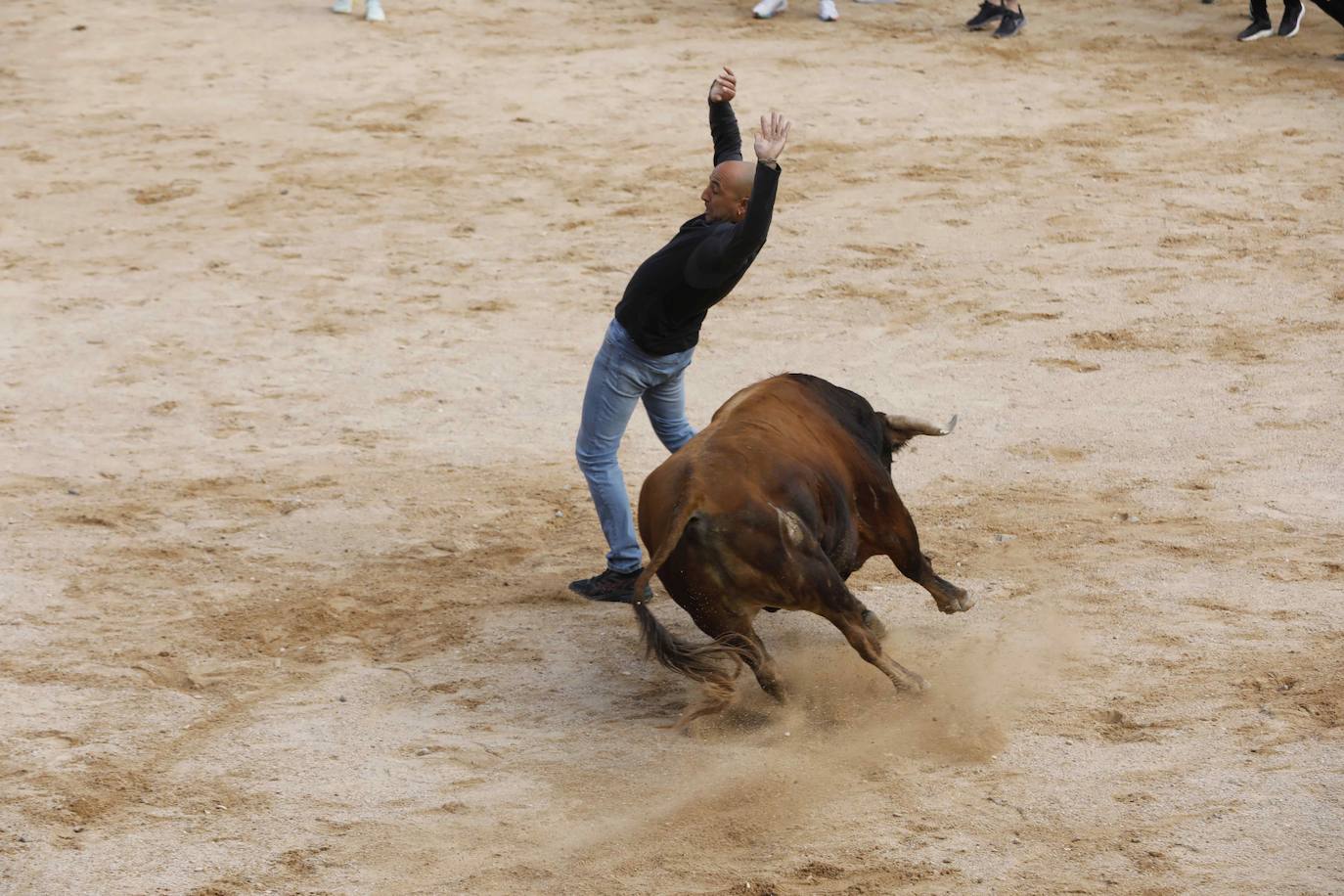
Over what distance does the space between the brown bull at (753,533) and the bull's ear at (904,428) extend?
46 centimetres

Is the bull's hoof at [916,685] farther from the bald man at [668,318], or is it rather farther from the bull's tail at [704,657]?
the bald man at [668,318]

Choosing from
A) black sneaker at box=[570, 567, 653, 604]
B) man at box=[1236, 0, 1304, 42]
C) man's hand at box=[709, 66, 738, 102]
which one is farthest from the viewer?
man at box=[1236, 0, 1304, 42]

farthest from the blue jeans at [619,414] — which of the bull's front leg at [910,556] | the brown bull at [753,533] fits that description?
the bull's front leg at [910,556]

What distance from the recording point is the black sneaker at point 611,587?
20.8 feet

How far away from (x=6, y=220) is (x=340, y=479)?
4.69 m

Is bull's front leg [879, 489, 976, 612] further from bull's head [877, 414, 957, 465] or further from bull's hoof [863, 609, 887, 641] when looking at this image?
bull's head [877, 414, 957, 465]

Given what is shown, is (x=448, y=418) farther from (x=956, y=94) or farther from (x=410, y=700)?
(x=956, y=94)

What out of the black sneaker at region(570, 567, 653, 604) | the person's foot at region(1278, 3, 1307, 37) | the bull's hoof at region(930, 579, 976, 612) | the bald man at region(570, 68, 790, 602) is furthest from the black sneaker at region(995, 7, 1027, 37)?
the bull's hoof at region(930, 579, 976, 612)

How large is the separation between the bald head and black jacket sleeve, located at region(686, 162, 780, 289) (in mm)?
124

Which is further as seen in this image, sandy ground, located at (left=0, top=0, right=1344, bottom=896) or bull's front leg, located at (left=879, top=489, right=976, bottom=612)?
bull's front leg, located at (left=879, top=489, right=976, bottom=612)

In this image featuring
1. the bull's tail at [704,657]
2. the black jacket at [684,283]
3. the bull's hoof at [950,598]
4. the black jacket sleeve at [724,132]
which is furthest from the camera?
the black jacket sleeve at [724,132]

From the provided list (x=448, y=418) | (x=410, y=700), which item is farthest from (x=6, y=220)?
(x=410, y=700)

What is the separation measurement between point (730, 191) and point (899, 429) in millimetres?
1175

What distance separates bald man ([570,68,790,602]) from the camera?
516cm
